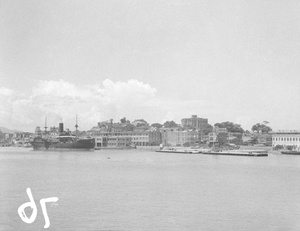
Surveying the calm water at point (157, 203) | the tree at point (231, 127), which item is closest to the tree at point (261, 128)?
the tree at point (231, 127)

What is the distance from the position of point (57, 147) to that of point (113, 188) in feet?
260

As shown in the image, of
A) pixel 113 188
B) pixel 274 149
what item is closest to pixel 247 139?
pixel 274 149

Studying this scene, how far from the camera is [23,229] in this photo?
53.0 ft

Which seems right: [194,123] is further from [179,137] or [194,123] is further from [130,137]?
[130,137]

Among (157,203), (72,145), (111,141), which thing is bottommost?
(157,203)

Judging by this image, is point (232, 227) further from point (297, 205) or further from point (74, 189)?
point (74, 189)

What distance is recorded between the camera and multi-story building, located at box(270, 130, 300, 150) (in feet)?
308

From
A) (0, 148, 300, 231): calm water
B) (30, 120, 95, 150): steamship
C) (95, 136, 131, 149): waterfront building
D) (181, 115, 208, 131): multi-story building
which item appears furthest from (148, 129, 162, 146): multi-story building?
(0, 148, 300, 231): calm water

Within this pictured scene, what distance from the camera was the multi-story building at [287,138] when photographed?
93.8 meters

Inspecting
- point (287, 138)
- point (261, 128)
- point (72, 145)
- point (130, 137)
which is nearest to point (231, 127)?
point (261, 128)

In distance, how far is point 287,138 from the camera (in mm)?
95938

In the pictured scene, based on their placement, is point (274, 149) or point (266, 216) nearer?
point (266, 216)

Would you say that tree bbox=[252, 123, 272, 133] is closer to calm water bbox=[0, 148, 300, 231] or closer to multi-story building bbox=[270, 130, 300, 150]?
multi-story building bbox=[270, 130, 300, 150]

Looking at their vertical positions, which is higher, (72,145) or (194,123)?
(194,123)
